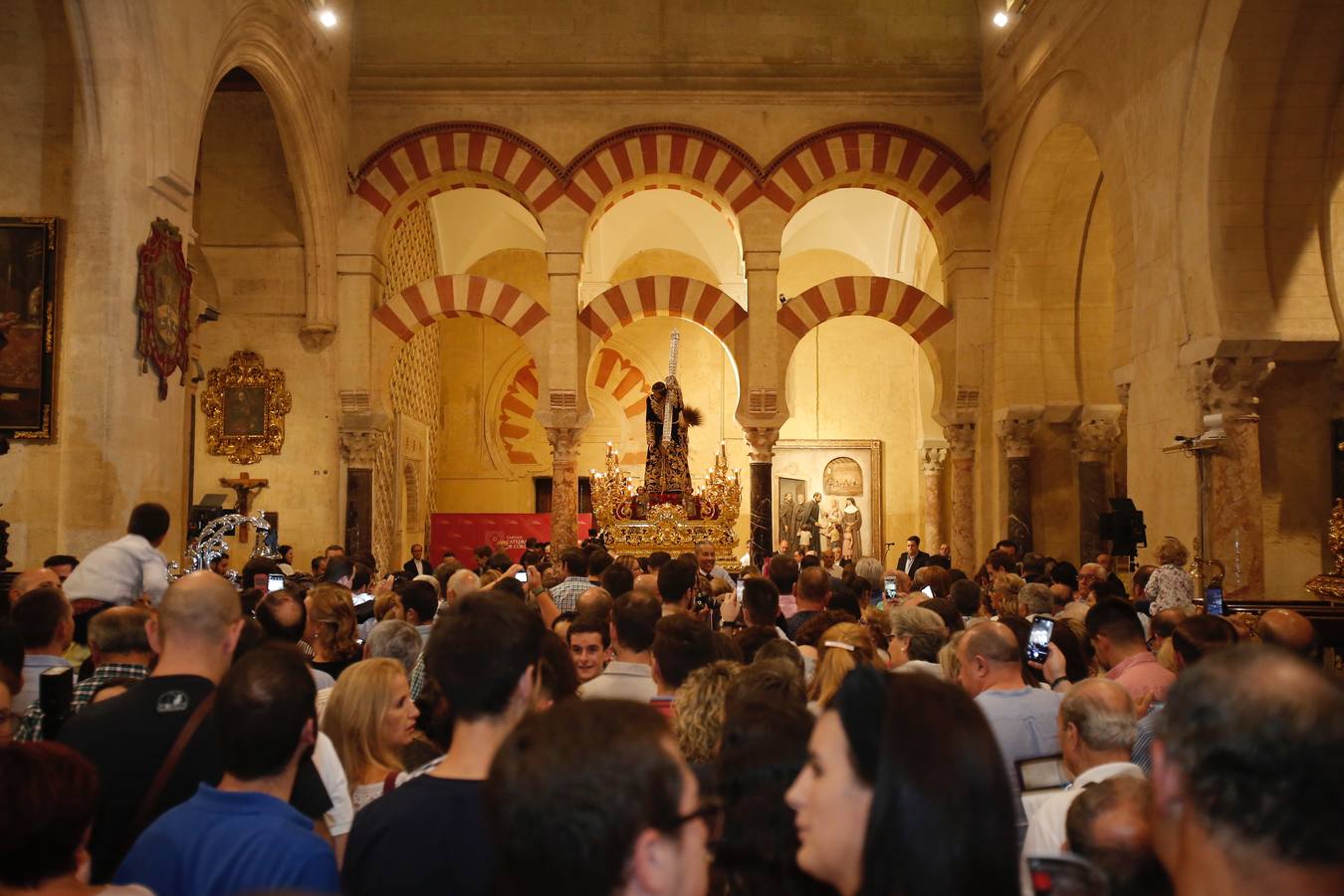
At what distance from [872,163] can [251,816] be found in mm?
12013

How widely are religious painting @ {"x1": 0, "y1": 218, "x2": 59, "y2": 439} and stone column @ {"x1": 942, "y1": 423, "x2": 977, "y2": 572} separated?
29.7 feet

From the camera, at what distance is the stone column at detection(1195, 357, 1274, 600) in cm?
765

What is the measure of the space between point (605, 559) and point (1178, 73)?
214 inches

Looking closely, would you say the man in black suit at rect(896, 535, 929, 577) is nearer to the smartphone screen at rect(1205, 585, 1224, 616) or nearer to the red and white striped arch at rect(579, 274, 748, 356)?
the red and white striped arch at rect(579, 274, 748, 356)

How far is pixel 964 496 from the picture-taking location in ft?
42.5

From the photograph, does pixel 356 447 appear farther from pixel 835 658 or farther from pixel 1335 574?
pixel 835 658

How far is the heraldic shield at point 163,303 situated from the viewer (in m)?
7.88

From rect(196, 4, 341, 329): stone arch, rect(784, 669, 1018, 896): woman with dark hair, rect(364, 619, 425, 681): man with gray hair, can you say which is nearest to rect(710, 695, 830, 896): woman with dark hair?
rect(784, 669, 1018, 896): woman with dark hair

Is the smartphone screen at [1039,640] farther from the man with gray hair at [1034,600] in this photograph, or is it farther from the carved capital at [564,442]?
the carved capital at [564,442]

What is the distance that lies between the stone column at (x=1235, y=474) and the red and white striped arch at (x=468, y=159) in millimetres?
7523

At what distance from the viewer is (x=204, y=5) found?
8.96 meters

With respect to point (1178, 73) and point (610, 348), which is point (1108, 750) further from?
point (610, 348)

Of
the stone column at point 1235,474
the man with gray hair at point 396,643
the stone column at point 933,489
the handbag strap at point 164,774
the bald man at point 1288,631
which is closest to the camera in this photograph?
the handbag strap at point 164,774

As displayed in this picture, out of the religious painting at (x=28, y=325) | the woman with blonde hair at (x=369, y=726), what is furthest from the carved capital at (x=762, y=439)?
the woman with blonde hair at (x=369, y=726)
